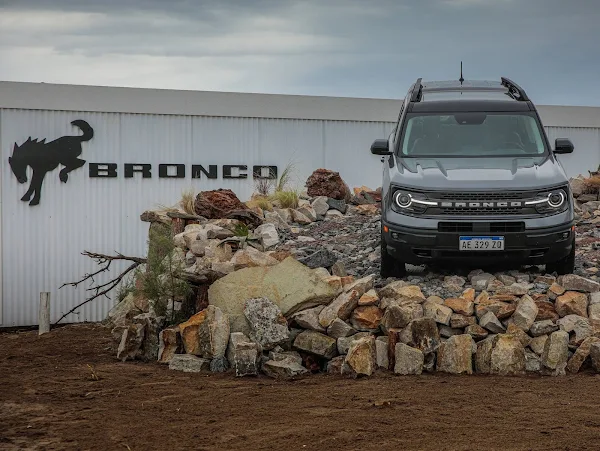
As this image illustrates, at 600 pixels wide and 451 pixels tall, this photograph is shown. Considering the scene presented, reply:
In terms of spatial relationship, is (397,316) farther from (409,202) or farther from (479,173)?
(479,173)

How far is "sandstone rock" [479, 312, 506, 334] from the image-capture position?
1130 cm

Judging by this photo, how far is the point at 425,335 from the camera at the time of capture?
11.2 meters

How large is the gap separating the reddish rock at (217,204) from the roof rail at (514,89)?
186 inches

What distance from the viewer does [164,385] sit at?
10.6 meters

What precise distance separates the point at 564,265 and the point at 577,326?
1.18 meters

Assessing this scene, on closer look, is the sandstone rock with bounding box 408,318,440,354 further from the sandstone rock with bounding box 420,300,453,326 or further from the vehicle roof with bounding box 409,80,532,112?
the vehicle roof with bounding box 409,80,532,112

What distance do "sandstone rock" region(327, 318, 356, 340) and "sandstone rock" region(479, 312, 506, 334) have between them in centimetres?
155

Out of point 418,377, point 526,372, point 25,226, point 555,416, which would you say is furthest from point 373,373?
point 25,226

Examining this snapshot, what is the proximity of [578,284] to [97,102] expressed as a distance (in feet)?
49.1

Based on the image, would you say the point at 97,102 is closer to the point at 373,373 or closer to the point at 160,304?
the point at 160,304

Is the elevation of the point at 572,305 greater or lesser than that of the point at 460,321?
greater

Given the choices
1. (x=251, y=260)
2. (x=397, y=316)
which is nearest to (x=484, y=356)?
(x=397, y=316)

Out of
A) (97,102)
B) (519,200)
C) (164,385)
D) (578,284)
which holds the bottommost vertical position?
(164,385)

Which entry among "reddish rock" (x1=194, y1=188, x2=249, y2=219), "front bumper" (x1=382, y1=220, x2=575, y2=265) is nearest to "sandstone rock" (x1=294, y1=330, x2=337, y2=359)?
"front bumper" (x1=382, y1=220, x2=575, y2=265)
